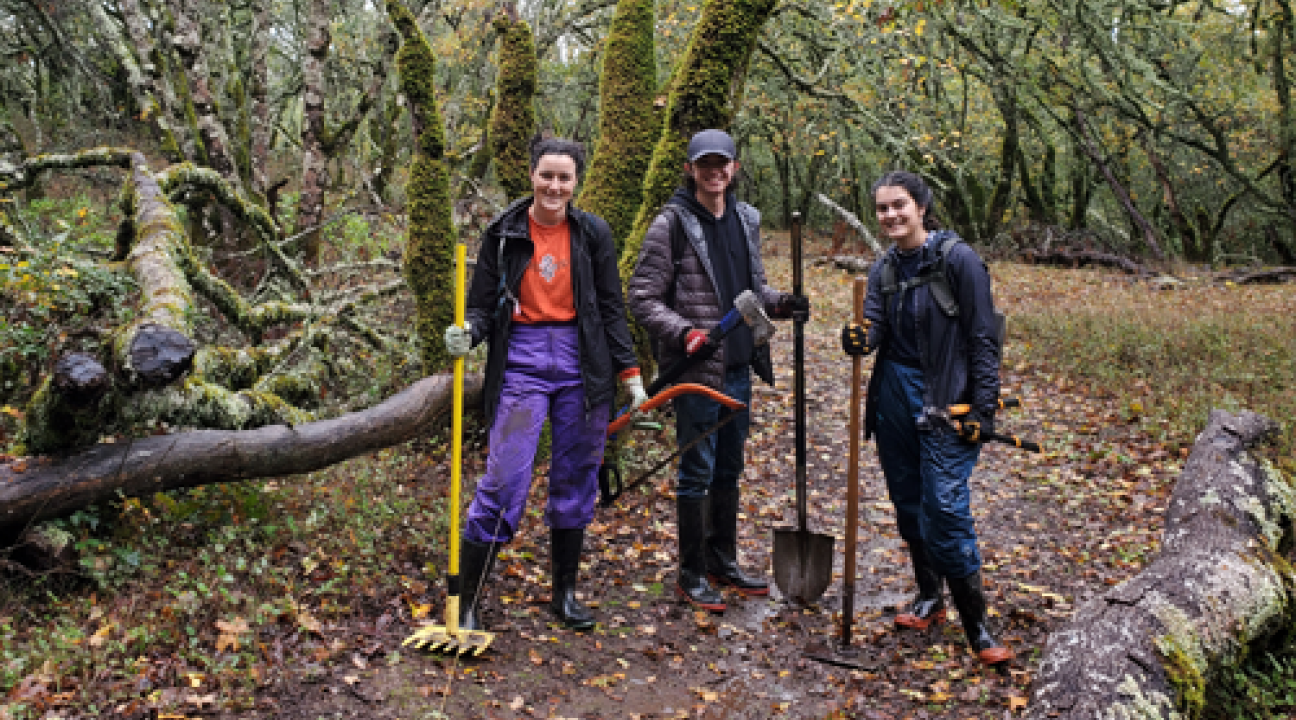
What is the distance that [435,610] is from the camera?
4363 millimetres

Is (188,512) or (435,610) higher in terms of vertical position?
(188,512)

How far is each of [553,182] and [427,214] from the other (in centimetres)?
274

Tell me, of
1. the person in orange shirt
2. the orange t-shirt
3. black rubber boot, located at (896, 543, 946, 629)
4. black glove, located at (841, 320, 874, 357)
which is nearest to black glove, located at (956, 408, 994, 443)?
black glove, located at (841, 320, 874, 357)

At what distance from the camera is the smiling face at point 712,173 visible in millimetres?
4504

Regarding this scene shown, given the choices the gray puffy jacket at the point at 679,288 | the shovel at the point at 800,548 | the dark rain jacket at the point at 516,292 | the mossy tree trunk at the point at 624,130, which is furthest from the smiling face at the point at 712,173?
the mossy tree trunk at the point at 624,130

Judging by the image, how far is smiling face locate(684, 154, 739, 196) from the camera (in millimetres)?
4504

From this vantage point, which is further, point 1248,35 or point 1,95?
point 1248,35

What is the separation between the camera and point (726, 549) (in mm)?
5145

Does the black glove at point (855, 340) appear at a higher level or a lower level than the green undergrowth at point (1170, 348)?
higher

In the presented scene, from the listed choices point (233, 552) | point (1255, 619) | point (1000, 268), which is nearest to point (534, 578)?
point (233, 552)

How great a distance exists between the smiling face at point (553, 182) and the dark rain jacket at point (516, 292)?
124 mm

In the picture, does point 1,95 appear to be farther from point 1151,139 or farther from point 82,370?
point 1151,139

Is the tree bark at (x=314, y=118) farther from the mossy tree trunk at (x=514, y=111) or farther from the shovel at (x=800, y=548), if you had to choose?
the shovel at (x=800, y=548)

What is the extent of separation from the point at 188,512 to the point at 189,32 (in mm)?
5454
